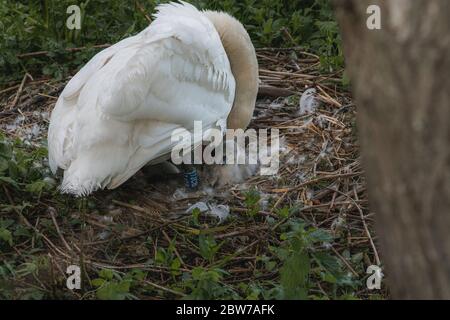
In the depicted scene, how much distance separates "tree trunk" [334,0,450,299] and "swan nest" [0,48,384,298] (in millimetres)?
2083

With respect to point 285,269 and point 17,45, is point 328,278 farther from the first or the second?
point 17,45

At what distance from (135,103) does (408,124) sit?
2906 millimetres

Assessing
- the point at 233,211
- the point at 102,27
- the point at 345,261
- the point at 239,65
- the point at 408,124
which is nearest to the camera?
the point at 408,124

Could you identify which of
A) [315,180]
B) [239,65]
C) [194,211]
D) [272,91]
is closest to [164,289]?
[194,211]

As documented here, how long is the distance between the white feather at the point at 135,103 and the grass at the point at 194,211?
0.26 m

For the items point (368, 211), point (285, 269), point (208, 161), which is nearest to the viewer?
point (285, 269)

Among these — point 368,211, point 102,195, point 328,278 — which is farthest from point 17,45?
point 328,278

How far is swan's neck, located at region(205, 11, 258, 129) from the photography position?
252 inches

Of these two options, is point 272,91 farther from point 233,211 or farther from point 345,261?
point 345,261

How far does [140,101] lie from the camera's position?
17.1 ft

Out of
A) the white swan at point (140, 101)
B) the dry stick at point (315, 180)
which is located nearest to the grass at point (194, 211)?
the dry stick at point (315, 180)

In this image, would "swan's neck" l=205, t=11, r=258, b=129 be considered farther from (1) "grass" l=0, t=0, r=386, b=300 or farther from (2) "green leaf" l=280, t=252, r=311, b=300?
(2) "green leaf" l=280, t=252, r=311, b=300

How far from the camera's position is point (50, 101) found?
684cm

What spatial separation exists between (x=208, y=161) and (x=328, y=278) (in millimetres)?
1691
